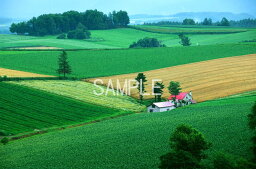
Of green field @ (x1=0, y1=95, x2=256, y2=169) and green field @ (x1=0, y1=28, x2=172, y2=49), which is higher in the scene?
Answer: green field @ (x1=0, y1=28, x2=172, y2=49)

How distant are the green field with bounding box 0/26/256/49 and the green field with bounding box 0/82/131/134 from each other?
58178 mm

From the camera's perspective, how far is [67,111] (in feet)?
208

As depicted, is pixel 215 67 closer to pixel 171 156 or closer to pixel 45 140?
pixel 45 140

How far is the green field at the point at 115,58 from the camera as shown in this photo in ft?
313

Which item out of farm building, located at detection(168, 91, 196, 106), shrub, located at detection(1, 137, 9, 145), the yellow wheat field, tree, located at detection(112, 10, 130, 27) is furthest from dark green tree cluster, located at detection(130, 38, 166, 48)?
shrub, located at detection(1, 137, 9, 145)

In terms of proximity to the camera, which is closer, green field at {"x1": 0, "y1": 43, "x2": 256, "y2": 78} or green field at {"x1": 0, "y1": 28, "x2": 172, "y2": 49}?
green field at {"x1": 0, "y1": 43, "x2": 256, "y2": 78}

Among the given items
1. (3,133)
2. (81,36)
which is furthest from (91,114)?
(81,36)

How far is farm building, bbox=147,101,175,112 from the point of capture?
6606 centimetres

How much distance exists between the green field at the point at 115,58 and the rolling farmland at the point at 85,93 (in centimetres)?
957

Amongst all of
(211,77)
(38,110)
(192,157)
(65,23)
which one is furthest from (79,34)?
(192,157)

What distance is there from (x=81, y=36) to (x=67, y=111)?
93745 mm

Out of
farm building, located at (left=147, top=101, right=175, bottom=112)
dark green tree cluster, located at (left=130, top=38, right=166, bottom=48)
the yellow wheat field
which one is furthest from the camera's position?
dark green tree cluster, located at (left=130, top=38, right=166, bottom=48)

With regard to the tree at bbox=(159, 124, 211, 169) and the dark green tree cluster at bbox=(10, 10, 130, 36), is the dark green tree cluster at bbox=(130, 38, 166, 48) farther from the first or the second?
the tree at bbox=(159, 124, 211, 169)

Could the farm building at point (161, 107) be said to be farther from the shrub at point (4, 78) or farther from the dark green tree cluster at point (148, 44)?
the dark green tree cluster at point (148, 44)
